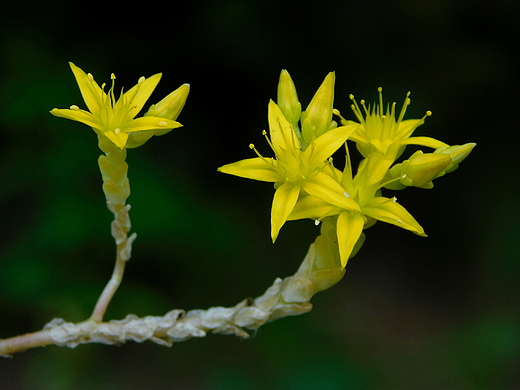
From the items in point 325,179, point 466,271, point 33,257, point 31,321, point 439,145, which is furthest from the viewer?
point 466,271

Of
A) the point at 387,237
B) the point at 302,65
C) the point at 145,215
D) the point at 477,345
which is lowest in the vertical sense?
the point at 477,345

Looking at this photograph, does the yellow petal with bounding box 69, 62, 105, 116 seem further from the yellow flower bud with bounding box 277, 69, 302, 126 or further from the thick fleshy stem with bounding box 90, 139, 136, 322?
the yellow flower bud with bounding box 277, 69, 302, 126

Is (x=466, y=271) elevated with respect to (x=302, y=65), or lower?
lower

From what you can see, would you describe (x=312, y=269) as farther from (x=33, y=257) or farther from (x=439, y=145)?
(x=33, y=257)

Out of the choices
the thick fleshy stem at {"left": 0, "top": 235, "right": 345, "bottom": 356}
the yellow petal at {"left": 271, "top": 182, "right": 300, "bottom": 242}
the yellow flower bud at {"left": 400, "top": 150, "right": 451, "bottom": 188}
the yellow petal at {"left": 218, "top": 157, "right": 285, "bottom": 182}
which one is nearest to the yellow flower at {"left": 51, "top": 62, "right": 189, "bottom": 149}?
the yellow petal at {"left": 218, "top": 157, "right": 285, "bottom": 182}

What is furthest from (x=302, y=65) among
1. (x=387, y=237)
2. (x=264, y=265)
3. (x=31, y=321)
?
(x=31, y=321)

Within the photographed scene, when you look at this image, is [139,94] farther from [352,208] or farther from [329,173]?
[352,208]
